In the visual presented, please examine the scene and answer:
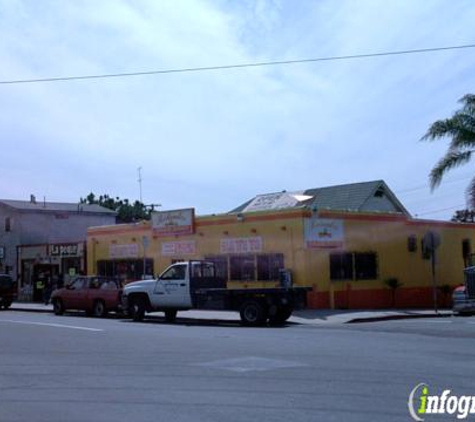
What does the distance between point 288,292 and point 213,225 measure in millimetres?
9854

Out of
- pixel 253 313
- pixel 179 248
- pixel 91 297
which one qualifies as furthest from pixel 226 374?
pixel 179 248

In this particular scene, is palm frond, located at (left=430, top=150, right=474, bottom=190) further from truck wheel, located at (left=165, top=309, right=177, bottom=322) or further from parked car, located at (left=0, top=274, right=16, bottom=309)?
parked car, located at (left=0, top=274, right=16, bottom=309)

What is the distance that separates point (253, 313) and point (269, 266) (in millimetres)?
7089

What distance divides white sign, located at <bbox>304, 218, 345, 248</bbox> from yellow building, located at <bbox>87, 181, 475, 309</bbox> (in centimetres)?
4

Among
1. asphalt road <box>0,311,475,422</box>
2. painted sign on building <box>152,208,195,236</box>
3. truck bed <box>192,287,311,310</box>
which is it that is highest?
painted sign on building <box>152,208,195,236</box>

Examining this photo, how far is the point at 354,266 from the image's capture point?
29.0 metres

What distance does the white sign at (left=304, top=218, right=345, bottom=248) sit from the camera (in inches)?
1085

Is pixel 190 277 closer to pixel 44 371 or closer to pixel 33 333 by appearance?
pixel 33 333

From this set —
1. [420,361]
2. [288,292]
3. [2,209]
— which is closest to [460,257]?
[288,292]

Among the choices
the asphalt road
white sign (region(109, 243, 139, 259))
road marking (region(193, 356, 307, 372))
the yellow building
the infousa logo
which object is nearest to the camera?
the infousa logo

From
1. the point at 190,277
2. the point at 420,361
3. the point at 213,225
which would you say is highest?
the point at 213,225

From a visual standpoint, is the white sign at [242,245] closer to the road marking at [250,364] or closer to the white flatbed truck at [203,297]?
the white flatbed truck at [203,297]

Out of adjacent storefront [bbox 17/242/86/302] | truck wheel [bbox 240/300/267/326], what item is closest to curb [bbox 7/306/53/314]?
adjacent storefront [bbox 17/242/86/302]

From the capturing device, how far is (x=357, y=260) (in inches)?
1148
